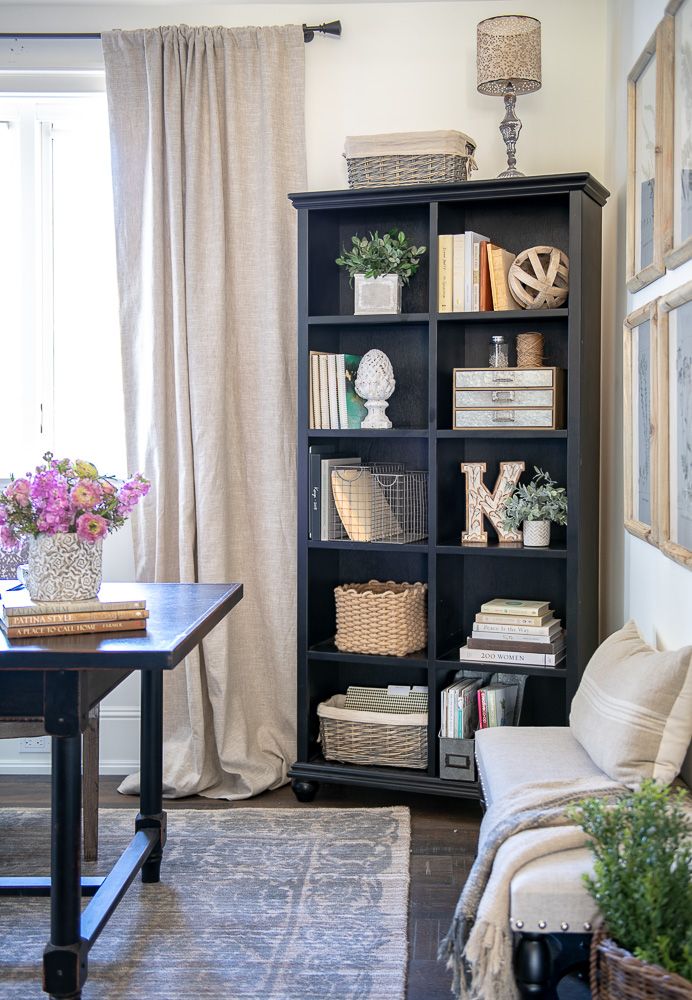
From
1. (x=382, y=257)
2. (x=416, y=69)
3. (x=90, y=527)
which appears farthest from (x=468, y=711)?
(x=416, y=69)

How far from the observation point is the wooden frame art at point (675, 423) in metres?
2.31

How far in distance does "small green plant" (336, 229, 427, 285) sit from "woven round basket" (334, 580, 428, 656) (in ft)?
3.34

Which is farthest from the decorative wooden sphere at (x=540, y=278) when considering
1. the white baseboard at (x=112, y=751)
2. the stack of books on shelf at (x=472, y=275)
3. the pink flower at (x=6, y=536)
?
the white baseboard at (x=112, y=751)

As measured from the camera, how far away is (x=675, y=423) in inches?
95.6

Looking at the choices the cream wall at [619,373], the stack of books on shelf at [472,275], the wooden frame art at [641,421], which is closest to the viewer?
the wooden frame art at [641,421]

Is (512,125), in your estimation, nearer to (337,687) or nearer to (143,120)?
(143,120)

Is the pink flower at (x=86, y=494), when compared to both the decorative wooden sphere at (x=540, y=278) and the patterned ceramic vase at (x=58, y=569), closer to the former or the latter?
the patterned ceramic vase at (x=58, y=569)

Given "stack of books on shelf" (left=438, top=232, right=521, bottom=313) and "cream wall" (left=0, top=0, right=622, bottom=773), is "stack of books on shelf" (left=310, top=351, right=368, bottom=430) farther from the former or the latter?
"cream wall" (left=0, top=0, right=622, bottom=773)

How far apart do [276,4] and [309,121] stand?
0.41 meters

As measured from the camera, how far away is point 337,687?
383 cm

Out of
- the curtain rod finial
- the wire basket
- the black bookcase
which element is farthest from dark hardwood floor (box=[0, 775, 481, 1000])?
the curtain rod finial

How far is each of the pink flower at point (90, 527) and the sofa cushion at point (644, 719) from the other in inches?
44.5

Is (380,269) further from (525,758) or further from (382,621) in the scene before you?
(525,758)

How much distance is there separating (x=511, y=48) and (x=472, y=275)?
679 millimetres
